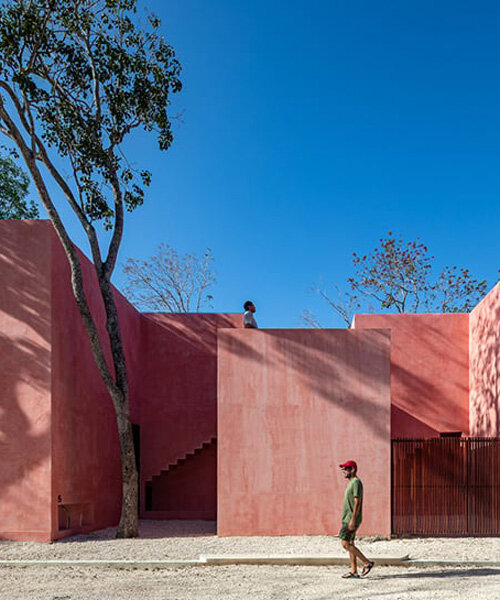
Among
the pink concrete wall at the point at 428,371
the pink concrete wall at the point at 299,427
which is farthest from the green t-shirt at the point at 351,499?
the pink concrete wall at the point at 428,371

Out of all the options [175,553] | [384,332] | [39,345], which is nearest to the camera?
[175,553]

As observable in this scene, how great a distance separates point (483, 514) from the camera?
12.0 meters

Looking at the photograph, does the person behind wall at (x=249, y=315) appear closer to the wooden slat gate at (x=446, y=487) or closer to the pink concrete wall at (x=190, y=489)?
the wooden slat gate at (x=446, y=487)

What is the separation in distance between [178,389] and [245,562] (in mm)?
8379

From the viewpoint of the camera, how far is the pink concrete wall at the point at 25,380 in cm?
1120

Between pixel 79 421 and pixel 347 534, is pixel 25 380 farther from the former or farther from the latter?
pixel 347 534

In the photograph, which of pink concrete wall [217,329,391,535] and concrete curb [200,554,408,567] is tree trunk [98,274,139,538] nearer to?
pink concrete wall [217,329,391,535]

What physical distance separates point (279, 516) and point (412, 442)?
9.22ft

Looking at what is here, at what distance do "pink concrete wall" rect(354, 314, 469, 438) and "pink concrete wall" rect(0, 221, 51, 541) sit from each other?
9142mm

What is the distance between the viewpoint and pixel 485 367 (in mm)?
16031

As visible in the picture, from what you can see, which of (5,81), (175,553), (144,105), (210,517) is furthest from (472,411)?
(5,81)

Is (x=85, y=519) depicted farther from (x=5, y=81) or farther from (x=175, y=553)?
(x=5, y=81)

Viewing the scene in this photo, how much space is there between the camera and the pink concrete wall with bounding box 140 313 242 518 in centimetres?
1747

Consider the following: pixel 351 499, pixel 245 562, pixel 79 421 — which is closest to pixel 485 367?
pixel 351 499
